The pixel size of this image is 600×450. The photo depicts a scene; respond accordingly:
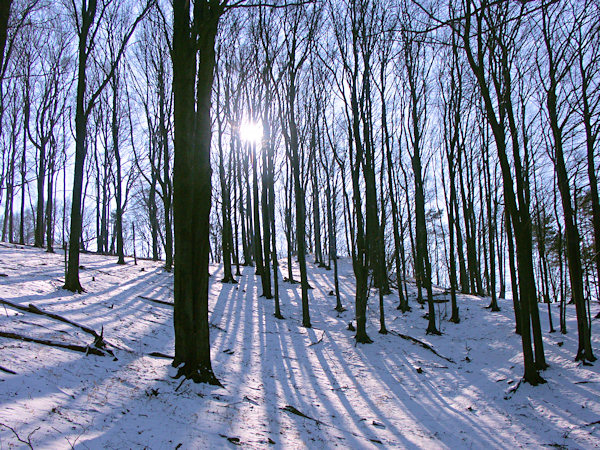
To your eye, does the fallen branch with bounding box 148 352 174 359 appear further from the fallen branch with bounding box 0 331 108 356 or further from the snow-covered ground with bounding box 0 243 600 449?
the fallen branch with bounding box 0 331 108 356

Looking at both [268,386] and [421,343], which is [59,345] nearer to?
[268,386]

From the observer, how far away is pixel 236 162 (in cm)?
2012

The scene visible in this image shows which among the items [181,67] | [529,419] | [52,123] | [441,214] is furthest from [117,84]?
[441,214]

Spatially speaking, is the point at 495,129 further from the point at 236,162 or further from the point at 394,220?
the point at 236,162

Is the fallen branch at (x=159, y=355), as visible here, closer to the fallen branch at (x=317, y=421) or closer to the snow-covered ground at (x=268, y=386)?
the snow-covered ground at (x=268, y=386)

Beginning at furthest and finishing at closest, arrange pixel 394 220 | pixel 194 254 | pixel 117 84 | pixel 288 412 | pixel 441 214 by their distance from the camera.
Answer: pixel 441 214, pixel 117 84, pixel 394 220, pixel 194 254, pixel 288 412

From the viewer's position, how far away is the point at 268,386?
6238 millimetres

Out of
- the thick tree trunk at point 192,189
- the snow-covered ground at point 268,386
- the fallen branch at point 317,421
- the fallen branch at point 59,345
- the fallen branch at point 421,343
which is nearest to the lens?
the snow-covered ground at point 268,386

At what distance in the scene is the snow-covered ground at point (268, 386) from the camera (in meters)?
3.58

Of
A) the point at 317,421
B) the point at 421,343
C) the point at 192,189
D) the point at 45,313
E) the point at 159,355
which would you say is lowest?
the point at 421,343

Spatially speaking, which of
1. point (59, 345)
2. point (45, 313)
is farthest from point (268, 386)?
point (45, 313)

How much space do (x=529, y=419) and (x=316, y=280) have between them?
51.6 feet

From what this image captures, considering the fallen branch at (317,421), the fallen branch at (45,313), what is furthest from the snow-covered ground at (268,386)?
the fallen branch at (45,313)

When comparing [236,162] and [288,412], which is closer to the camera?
[288,412]
